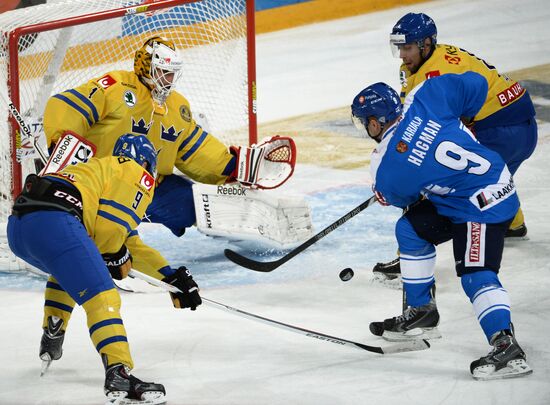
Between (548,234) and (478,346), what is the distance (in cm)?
150

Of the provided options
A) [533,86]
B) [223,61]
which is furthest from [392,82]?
[223,61]

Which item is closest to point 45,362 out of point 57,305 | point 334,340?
point 57,305

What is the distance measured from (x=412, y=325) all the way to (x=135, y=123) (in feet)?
5.27

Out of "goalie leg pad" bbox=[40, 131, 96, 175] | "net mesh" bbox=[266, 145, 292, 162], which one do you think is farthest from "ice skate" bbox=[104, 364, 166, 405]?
"net mesh" bbox=[266, 145, 292, 162]

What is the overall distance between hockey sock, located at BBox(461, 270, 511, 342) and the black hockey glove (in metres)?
0.94

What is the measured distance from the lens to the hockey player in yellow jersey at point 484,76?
4832 millimetres

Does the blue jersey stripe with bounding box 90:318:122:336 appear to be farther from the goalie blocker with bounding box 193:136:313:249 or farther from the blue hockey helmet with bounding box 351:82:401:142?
the goalie blocker with bounding box 193:136:313:249

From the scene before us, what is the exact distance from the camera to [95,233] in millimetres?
3676

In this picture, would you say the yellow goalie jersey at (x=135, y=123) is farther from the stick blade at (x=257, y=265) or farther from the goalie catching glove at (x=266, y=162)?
the stick blade at (x=257, y=265)

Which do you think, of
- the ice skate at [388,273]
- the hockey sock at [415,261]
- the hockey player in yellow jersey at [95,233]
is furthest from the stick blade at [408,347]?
the hockey player in yellow jersey at [95,233]

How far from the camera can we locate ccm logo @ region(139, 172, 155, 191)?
3.67m

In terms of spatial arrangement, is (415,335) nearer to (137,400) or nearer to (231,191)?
(137,400)

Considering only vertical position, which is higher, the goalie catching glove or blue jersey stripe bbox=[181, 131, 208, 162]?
blue jersey stripe bbox=[181, 131, 208, 162]

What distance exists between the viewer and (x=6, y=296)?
16.0ft
